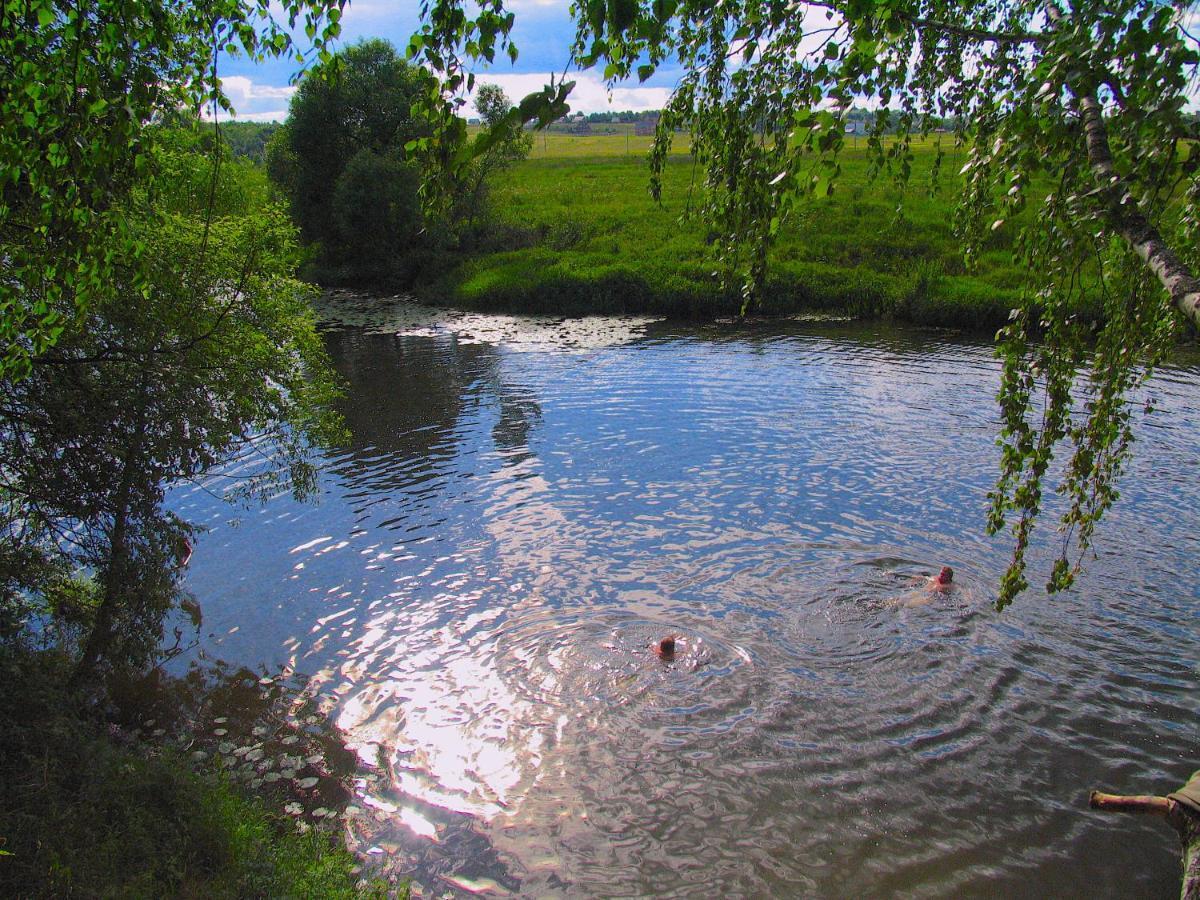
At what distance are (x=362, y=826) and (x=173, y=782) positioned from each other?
66.4 inches

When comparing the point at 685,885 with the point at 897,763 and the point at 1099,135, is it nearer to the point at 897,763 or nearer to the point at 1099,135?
the point at 897,763

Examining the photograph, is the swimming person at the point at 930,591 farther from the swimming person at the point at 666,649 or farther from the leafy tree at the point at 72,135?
the leafy tree at the point at 72,135

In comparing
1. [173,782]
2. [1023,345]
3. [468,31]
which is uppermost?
[468,31]

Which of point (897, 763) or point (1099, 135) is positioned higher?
point (1099, 135)

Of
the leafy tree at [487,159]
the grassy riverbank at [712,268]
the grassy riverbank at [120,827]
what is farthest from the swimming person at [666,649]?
the leafy tree at [487,159]

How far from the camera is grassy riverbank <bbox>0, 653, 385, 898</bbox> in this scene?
541 cm

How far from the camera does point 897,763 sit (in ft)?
26.5

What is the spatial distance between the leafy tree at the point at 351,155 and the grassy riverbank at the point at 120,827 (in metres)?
34.7

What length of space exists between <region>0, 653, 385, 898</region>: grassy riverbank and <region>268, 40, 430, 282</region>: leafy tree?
3472 cm

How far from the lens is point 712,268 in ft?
88.0

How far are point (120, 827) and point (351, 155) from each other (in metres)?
39.8

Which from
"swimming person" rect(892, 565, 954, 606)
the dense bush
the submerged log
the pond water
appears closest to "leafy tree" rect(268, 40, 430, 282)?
the dense bush

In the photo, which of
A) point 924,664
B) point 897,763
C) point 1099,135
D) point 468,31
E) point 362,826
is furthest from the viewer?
point 924,664

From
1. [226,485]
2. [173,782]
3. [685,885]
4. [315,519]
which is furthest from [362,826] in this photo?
[226,485]
